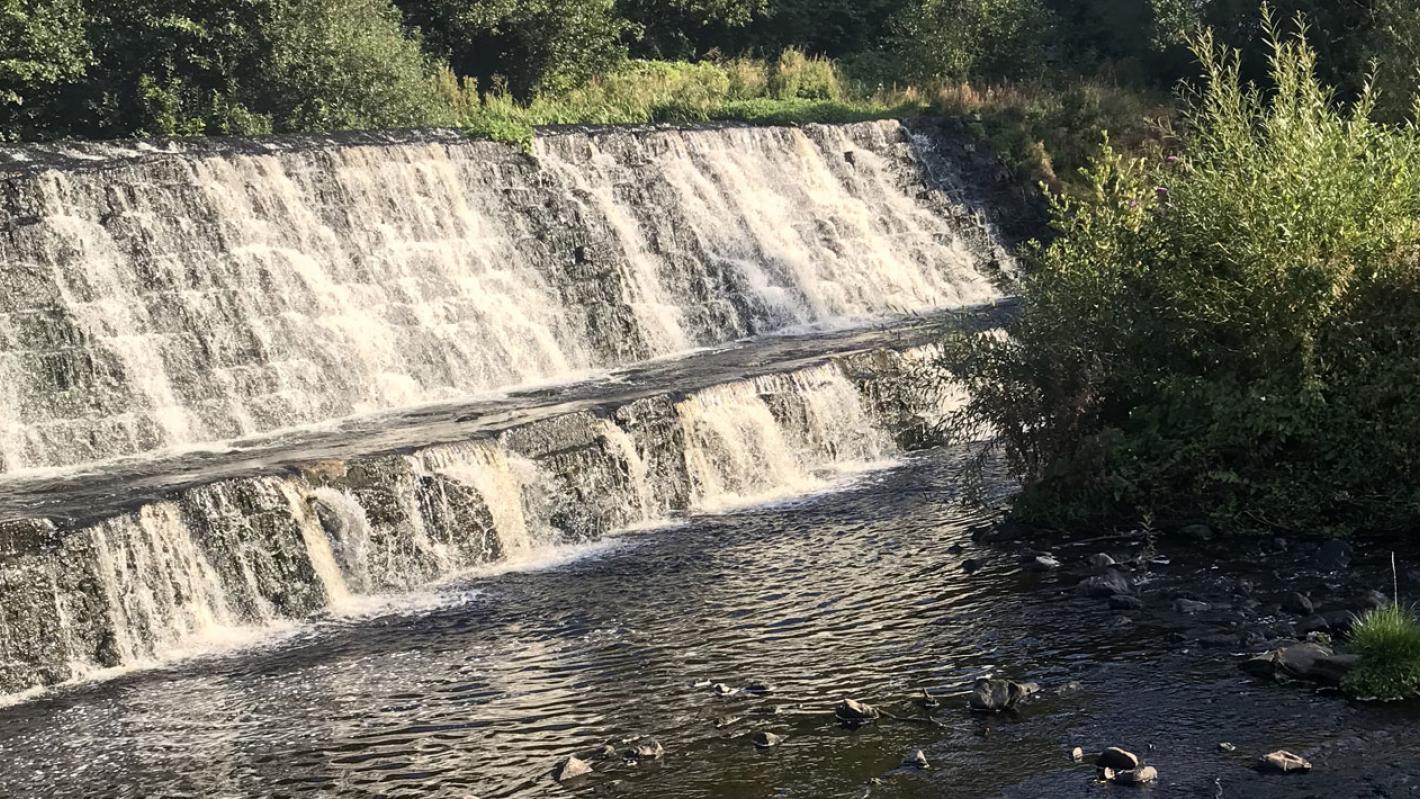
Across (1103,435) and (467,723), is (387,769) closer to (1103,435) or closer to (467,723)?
(467,723)

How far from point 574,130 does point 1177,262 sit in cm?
1648

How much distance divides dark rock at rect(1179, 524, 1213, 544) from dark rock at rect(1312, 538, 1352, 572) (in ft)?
3.05

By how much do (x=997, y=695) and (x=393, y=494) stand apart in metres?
7.07

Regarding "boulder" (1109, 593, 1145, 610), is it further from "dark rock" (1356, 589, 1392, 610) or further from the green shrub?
the green shrub

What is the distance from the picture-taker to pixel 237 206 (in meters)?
22.1

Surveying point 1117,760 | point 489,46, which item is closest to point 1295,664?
point 1117,760

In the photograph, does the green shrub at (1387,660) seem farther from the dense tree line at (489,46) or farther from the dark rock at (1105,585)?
the dense tree line at (489,46)

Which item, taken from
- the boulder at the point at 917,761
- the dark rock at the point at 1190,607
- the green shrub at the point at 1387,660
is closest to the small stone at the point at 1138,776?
the boulder at the point at 917,761

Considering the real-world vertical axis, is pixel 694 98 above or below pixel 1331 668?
above

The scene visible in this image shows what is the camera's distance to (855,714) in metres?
9.45

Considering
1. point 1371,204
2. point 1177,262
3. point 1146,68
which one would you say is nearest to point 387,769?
point 1177,262

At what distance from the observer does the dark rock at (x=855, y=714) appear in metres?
9.42

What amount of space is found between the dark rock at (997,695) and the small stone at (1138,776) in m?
1.22

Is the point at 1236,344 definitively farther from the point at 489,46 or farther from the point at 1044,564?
the point at 489,46
